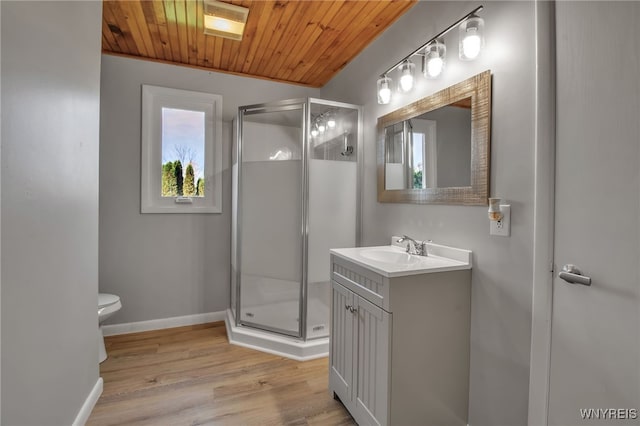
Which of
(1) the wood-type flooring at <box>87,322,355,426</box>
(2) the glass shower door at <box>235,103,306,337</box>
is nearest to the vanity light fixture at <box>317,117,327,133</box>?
(2) the glass shower door at <box>235,103,306,337</box>

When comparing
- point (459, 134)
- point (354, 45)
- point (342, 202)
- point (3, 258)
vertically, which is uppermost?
point (354, 45)

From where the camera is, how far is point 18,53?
1.02m

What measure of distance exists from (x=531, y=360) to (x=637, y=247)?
0.60 m

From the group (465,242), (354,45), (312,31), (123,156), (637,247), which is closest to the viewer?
(637,247)

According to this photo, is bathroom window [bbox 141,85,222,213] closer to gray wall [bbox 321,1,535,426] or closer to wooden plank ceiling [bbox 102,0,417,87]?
wooden plank ceiling [bbox 102,0,417,87]

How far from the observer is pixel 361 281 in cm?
154

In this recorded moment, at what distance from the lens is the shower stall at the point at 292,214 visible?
7.94 ft

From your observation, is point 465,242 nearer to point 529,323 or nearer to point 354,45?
point 529,323

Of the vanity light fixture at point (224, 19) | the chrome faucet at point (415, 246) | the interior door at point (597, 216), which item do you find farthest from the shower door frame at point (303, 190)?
the interior door at point (597, 216)

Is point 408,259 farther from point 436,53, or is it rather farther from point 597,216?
point 436,53

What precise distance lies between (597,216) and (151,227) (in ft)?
10.1

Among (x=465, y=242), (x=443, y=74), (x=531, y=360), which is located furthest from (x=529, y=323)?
(x=443, y=74)

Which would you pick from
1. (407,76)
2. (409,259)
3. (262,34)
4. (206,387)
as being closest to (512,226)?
(409,259)

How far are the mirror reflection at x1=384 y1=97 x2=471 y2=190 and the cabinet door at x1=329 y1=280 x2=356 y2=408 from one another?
825 mm
